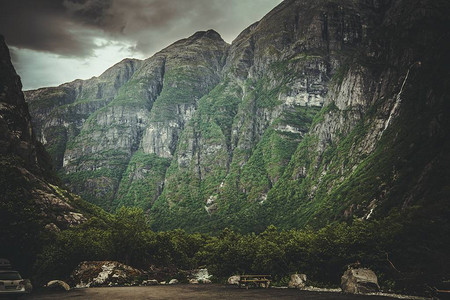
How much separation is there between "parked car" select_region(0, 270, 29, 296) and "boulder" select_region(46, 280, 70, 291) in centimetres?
3522

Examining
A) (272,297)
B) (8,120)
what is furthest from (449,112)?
(8,120)

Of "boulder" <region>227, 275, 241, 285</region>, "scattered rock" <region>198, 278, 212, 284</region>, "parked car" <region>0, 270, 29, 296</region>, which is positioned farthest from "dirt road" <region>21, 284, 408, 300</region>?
"scattered rock" <region>198, 278, 212, 284</region>

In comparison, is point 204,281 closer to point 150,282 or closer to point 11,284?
point 150,282

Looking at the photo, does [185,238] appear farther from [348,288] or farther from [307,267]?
[348,288]

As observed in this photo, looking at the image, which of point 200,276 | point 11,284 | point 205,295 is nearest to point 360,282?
point 205,295

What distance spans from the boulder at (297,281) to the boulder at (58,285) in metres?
44.3

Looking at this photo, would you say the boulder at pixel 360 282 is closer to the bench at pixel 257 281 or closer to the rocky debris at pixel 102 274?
the bench at pixel 257 281

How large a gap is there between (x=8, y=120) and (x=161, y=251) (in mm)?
142169

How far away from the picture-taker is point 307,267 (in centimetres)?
7325

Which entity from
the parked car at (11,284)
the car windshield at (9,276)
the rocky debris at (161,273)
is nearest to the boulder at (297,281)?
the rocky debris at (161,273)

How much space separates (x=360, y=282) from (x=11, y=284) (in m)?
49.4

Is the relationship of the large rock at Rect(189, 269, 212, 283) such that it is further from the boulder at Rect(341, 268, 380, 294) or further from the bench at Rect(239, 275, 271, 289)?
the boulder at Rect(341, 268, 380, 294)

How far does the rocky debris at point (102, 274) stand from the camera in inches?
3214

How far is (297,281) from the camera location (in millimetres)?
69312
